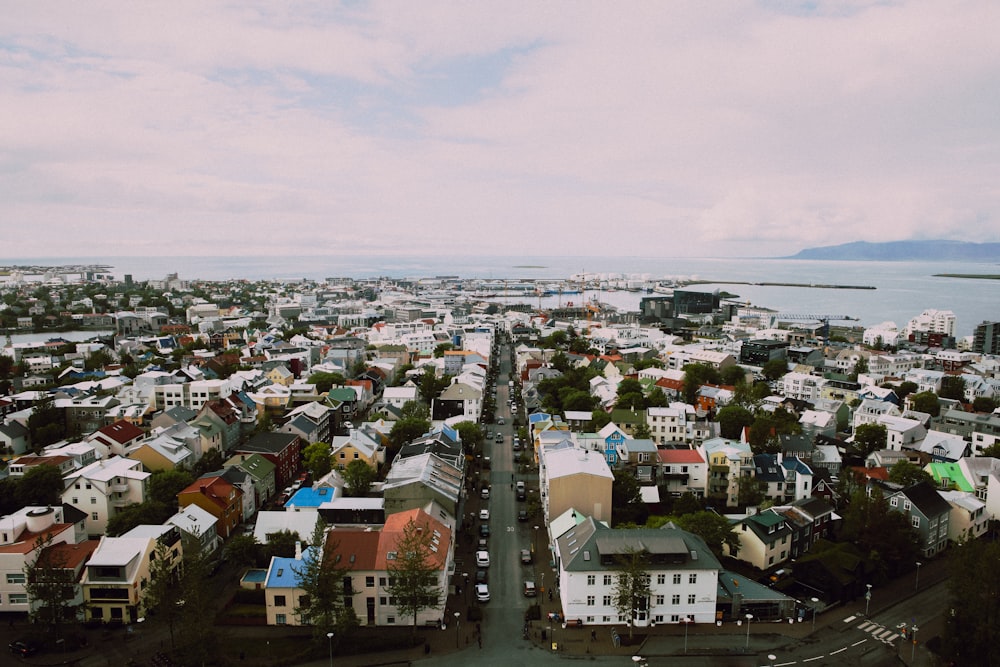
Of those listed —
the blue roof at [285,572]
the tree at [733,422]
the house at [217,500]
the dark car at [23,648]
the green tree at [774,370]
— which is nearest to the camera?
the dark car at [23,648]

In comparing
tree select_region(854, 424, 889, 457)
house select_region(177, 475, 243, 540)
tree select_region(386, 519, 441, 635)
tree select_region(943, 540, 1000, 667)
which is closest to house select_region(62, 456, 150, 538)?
house select_region(177, 475, 243, 540)

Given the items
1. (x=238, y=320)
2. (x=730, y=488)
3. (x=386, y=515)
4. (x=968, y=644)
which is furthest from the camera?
(x=238, y=320)

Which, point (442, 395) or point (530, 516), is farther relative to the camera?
point (442, 395)

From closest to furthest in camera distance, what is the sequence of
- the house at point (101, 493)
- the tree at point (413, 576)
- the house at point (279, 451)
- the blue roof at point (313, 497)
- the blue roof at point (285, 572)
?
1. the tree at point (413, 576)
2. the blue roof at point (285, 572)
3. the blue roof at point (313, 497)
4. the house at point (101, 493)
5. the house at point (279, 451)

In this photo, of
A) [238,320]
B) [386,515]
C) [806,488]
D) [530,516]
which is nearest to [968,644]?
[806,488]

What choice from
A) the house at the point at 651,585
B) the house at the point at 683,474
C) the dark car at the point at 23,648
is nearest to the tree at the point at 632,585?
the house at the point at 651,585

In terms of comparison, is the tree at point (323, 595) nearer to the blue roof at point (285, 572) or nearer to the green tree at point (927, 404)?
the blue roof at point (285, 572)

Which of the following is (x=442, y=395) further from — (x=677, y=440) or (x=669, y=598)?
(x=669, y=598)
